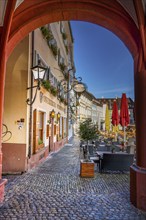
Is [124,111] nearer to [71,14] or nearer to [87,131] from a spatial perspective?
[87,131]

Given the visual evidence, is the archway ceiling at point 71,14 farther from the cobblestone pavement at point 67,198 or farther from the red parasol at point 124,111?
the red parasol at point 124,111

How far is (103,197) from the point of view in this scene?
531cm

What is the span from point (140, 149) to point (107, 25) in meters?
3.40

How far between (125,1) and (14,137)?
5742mm

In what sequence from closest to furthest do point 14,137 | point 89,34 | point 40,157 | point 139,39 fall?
point 139,39
point 14,137
point 40,157
point 89,34

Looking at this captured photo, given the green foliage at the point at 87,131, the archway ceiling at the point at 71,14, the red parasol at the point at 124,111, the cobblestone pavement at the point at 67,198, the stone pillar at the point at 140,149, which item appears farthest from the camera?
the red parasol at the point at 124,111

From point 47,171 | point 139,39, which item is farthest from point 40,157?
point 139,39

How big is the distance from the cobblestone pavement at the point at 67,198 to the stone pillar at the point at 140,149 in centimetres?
26

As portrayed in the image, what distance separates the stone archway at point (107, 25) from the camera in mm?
4688

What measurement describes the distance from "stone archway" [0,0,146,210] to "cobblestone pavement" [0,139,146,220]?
480 mm

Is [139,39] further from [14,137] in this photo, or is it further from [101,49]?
[101,49]

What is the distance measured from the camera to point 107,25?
19.4 ft

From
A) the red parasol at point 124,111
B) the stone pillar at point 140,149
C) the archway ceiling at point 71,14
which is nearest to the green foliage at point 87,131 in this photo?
the red parasol at point 124,111

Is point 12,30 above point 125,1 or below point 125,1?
below
